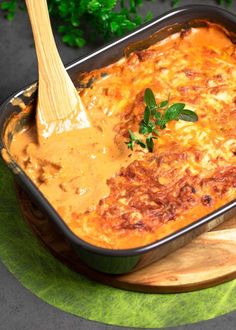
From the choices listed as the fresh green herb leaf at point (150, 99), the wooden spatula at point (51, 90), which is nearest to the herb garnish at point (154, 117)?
the fresh green herb leaf at point (150, 99)

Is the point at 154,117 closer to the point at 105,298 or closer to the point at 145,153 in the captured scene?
the point at 145,153

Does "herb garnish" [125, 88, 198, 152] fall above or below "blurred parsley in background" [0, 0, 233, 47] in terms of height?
below

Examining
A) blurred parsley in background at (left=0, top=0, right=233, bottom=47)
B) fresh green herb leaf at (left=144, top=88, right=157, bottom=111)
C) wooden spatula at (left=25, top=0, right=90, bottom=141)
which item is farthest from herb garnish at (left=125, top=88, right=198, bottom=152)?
blurred parsley in background at (left=0, top=0, right=233, bottom=47)

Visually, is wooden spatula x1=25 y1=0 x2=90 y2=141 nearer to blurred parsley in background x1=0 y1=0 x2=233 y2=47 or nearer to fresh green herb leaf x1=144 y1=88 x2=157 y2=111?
fresh green herb leaf x1=144 y1=88 x2=157 y2=111

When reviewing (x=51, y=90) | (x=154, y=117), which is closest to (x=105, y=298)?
(x=154, y=117)

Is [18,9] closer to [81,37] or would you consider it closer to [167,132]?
[81,37]

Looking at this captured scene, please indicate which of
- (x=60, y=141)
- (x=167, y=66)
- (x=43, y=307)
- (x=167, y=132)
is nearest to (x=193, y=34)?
(x=167, y=66)
